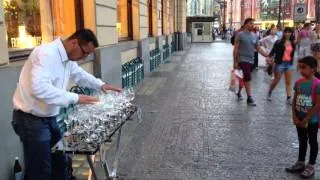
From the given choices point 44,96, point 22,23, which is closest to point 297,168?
point 44,96

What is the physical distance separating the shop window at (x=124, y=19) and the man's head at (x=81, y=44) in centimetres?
950

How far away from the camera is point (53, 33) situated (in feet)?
24.7

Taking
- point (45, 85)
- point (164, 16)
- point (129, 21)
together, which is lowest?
point (45, 85)

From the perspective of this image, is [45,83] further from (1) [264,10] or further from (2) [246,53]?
(1) [264,10]

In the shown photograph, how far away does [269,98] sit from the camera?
1045 cm

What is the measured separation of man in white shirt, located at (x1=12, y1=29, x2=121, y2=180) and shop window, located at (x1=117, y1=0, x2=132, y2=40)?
9.51m

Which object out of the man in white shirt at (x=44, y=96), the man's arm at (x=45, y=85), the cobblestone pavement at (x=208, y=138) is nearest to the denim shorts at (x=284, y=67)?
the cobblestone pavement at (x=208, y=138)

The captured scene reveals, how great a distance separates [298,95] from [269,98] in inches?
207

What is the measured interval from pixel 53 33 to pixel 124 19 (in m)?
6.57

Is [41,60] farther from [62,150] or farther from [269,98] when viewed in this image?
[269,98]

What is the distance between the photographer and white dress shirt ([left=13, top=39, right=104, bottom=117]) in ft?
11.2

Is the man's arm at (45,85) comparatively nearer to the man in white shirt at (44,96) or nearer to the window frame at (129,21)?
the man in white shirt at (44,96)

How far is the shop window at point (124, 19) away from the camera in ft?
43.6

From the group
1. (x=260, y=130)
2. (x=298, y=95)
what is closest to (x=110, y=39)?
(x=260, y=130)
